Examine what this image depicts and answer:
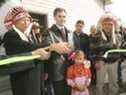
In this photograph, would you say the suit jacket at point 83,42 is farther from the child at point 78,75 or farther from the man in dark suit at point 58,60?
the man in dark suit at point 58,60

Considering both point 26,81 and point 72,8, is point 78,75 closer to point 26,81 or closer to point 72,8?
point 26,81

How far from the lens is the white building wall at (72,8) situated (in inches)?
381

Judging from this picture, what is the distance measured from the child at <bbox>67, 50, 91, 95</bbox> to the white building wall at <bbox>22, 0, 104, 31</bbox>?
3068mm

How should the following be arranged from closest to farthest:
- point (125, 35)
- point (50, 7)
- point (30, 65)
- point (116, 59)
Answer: point (30, 65)
point (116, 59)
point (125, 35)
point (50, 7)

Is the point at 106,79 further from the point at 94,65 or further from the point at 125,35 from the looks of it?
the point at 125,35

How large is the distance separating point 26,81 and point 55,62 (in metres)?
1.59

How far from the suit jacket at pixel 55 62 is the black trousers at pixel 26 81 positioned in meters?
1.32

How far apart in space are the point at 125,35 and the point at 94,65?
1.64 meters

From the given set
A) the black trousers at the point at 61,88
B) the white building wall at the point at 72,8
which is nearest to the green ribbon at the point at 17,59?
the black trousers at the point at 61,88

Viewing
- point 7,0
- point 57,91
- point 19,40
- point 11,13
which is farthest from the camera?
point 7,0

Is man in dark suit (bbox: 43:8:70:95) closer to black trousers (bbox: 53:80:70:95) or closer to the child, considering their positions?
black trousers (bbox: 53:80:70:95)

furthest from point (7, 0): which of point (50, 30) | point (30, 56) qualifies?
point (30, 56)

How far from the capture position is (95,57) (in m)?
7.09

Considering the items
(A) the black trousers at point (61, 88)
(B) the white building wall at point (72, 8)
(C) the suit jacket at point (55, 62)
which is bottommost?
(A) the black trousers at point (61, 88)
